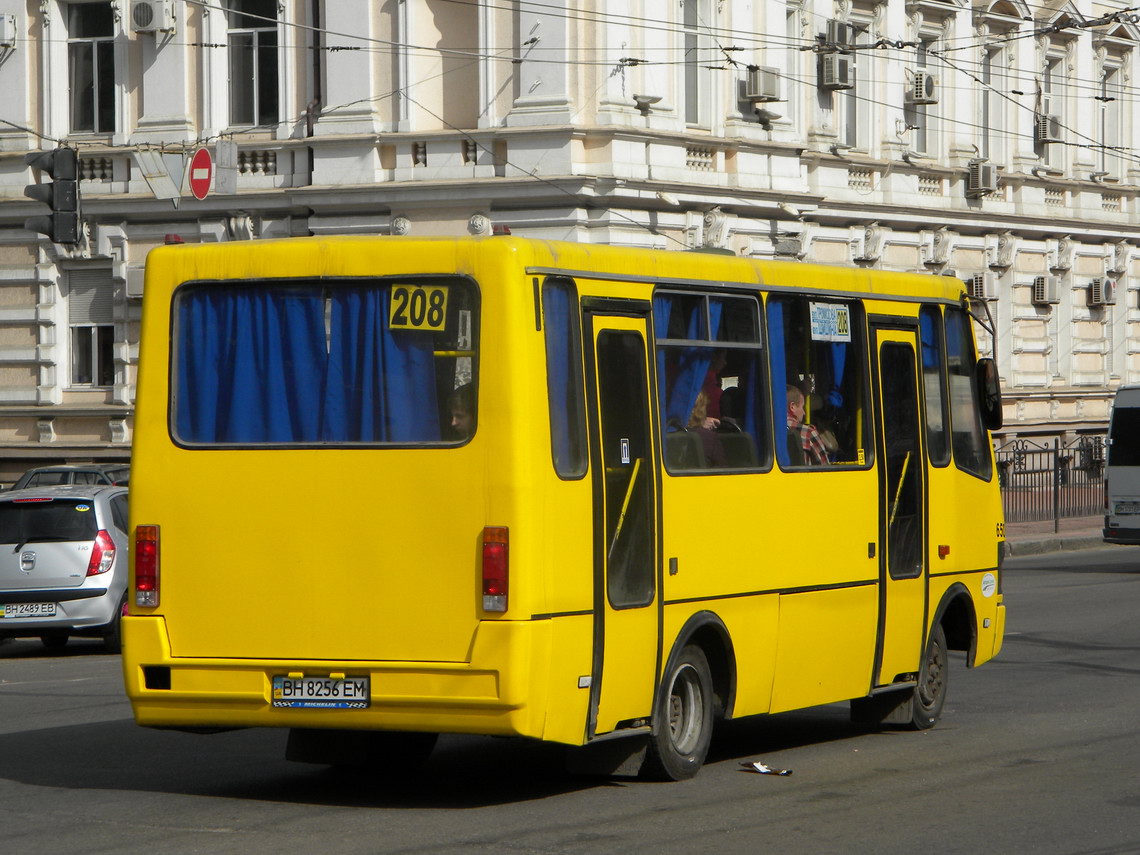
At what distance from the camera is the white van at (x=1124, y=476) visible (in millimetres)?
25734

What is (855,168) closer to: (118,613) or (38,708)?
(118,613)

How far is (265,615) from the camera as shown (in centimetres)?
909

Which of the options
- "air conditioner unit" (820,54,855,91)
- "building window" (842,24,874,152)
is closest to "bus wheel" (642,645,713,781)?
"air conditioner unit" (820,54,855,91)

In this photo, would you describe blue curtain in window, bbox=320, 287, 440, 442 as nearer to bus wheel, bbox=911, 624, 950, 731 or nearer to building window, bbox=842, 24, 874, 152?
bus wheel, bbox=911, 624, 950, 731

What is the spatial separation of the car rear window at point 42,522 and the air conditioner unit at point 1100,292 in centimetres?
2895

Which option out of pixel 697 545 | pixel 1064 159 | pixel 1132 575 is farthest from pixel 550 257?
pixel 1064 159

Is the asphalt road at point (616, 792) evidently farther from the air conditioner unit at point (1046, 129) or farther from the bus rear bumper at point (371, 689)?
the air conditioner unit at point (1046, 129)

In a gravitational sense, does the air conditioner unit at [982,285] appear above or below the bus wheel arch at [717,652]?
above

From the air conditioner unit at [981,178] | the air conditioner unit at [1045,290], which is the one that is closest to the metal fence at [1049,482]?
the air conditioner unit at [981,178]

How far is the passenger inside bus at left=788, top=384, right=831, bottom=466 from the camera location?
10688 mm

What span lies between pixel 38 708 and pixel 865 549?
18.8ft

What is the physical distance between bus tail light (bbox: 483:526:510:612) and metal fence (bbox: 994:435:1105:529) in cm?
2412

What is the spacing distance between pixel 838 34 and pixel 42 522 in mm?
20777

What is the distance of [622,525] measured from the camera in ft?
30.4
